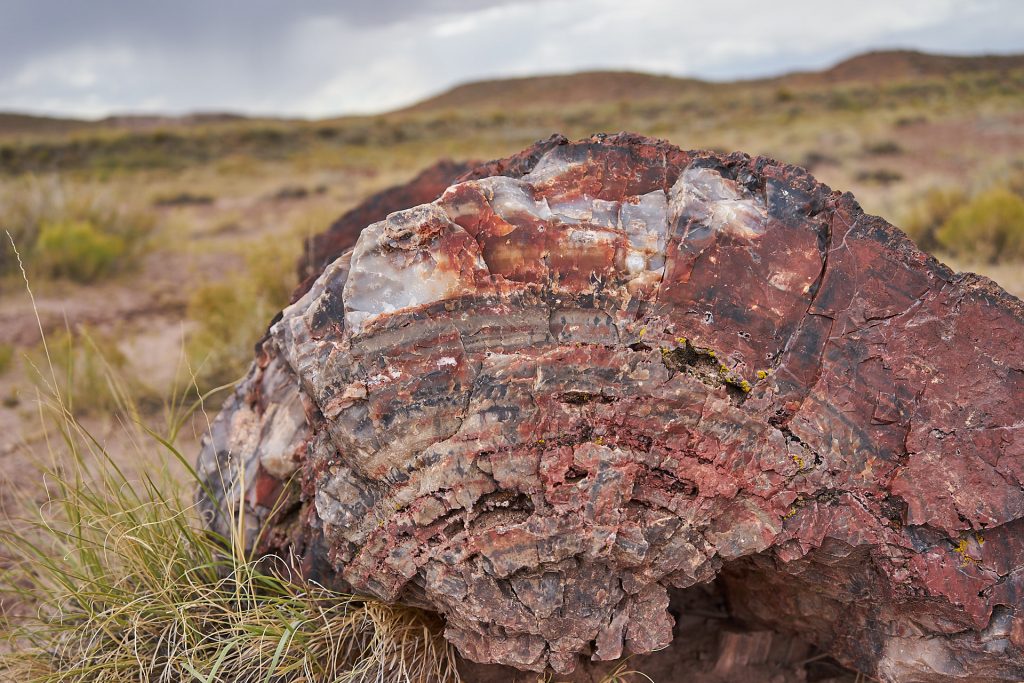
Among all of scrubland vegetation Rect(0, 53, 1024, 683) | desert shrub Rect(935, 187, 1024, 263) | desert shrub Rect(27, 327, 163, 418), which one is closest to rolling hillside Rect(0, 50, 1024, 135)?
scrubland vegetation Rect(0, 53, 1024, 683)

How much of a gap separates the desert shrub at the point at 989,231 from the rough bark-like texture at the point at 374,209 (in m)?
5.51

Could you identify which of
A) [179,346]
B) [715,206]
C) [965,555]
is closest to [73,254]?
[179,346]

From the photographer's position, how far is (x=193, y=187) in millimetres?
19109

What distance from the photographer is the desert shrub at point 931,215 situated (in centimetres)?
830

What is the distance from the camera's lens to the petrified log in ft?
6.63

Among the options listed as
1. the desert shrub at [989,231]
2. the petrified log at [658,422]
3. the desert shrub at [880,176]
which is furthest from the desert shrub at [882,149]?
the petrified log at [658,422]

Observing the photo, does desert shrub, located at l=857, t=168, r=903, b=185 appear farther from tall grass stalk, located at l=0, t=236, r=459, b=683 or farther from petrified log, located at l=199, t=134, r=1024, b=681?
tall grass stalk, located at l=0, t=236, r=459, b=683

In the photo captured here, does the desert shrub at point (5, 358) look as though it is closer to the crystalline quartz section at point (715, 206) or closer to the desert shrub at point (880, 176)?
the crystalline quartz section at point (715, 206)

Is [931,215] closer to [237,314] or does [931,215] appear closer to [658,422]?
[237,314]

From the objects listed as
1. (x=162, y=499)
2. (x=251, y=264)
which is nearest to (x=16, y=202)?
(x=251, y=264)

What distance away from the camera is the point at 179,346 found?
23.5 feet

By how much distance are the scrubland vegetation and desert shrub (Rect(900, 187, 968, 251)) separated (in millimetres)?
30

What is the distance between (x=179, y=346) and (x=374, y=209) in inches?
152

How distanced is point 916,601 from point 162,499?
2.38 m
